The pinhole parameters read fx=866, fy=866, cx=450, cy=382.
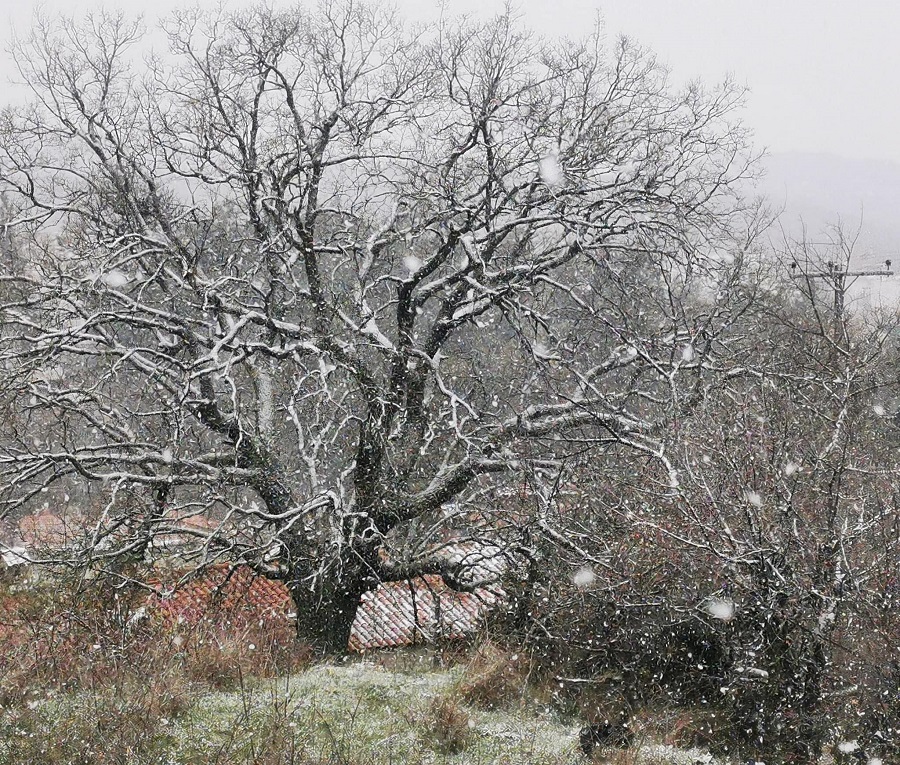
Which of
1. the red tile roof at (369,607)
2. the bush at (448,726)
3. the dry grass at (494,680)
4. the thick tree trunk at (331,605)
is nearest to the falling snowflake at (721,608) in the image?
the dry grass at (494,680)

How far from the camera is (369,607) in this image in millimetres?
18688

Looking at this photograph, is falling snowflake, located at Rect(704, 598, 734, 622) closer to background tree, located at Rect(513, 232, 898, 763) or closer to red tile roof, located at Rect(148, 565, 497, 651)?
background tree, located at Rect(513, 232, 898, 763)

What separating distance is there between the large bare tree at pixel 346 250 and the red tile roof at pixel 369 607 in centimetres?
43

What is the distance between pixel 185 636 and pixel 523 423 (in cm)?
403

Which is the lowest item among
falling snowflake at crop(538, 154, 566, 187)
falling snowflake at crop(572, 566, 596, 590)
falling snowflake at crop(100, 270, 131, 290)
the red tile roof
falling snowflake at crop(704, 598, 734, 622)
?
the red tile roof

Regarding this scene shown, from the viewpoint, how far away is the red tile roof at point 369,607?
8.71 metres

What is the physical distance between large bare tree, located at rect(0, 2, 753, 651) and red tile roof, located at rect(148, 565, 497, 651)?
433 mm

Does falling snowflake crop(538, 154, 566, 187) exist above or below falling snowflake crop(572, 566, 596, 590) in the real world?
above

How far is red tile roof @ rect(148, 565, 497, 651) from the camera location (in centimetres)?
871

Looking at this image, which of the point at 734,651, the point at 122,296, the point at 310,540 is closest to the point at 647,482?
the point at 734,651

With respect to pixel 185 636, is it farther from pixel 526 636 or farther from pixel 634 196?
pixel 634 196

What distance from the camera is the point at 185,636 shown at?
6836mm

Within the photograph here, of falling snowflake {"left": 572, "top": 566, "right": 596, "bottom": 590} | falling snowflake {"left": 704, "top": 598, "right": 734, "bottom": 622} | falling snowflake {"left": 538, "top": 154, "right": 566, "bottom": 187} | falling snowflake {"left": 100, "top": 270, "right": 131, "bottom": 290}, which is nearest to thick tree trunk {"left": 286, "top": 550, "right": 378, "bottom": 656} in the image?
falling snowflake {"left": 572, "top": 566, "right": 596, "bottom": 590}

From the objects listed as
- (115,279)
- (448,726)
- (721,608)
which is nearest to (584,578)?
(721,608)
